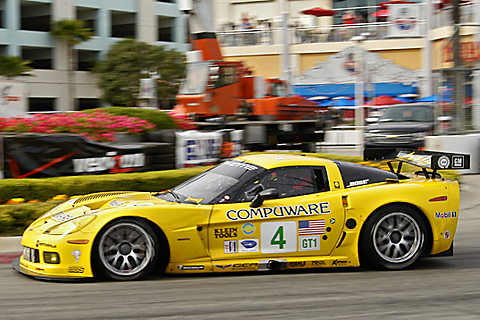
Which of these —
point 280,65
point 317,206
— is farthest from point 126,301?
point 280,65

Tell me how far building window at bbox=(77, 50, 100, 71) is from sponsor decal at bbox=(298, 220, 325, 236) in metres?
40.1

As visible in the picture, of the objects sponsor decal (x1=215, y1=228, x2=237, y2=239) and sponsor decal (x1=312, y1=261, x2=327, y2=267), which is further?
sponsor decal (x1=312, y1=261, x2=327, y2=267)

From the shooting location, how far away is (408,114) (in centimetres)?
1958

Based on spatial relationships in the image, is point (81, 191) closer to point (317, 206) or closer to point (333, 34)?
point (317, 206)

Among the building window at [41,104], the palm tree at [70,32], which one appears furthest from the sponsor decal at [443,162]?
the building window at [41,104]

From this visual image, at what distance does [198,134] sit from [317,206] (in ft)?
23.1

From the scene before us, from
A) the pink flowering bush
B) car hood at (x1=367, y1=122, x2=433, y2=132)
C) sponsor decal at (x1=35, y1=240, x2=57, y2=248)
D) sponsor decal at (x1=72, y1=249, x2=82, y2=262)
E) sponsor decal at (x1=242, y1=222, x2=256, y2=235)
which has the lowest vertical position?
sponsor decal at (x1=72, y1=249, x2=82, y2=262)

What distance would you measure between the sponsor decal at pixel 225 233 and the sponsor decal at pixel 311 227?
0.66 metres

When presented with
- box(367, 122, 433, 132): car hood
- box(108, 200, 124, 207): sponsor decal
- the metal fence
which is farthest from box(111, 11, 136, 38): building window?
box(108, 200, 124, 207): sponsor decal

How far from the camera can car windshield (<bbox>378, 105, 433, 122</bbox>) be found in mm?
19250

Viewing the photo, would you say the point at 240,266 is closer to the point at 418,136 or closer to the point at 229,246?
→ the point at 229,246

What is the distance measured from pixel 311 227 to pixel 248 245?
2.15 feet

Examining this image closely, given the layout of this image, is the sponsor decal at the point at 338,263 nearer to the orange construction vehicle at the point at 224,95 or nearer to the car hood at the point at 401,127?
the orange construction vehicle at the point at 224,95

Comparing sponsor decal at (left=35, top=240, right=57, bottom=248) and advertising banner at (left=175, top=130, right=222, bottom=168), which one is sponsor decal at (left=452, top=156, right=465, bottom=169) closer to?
sponsor decal at (left=35, top=240, right=57, bottom=248)
